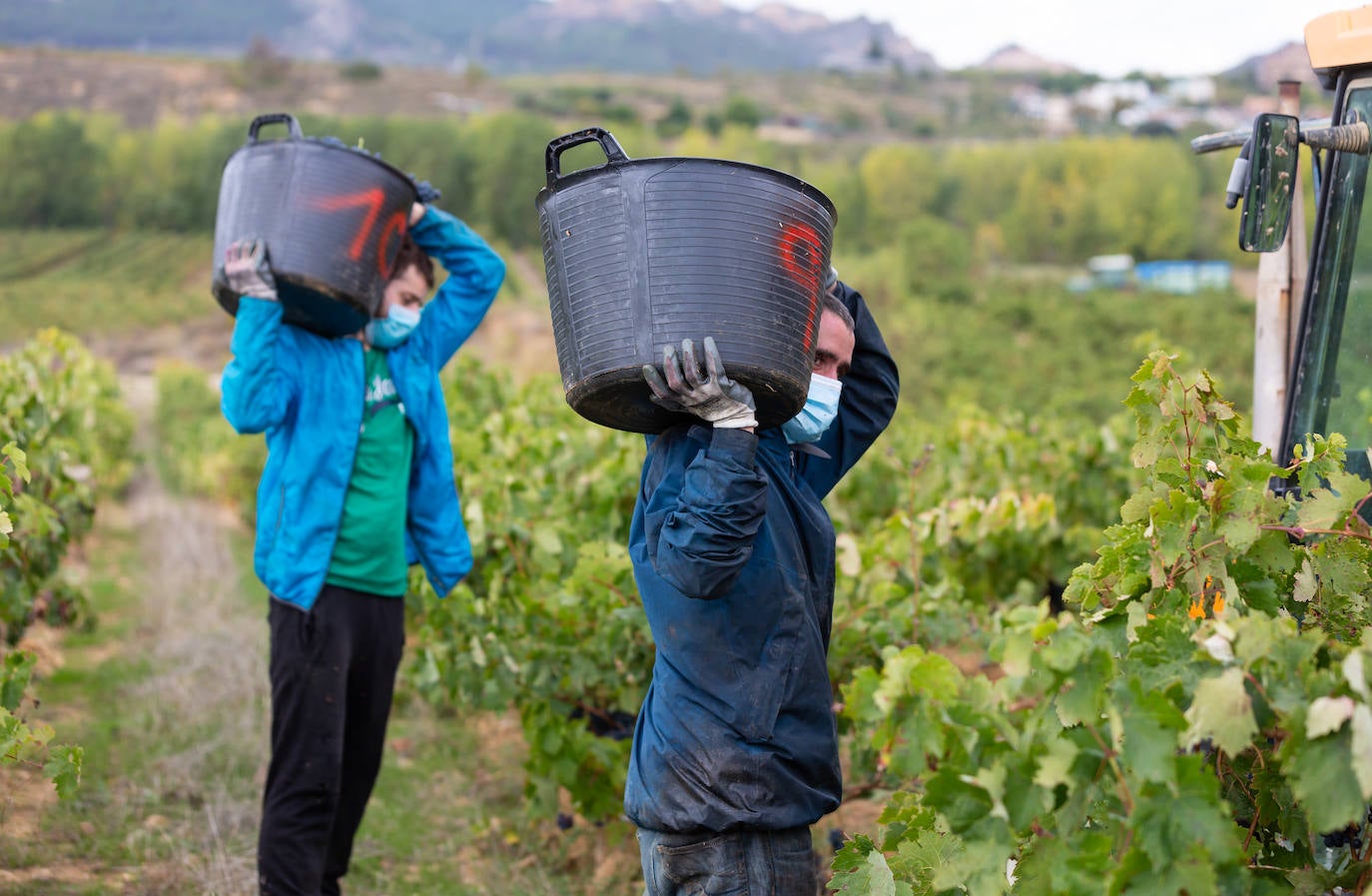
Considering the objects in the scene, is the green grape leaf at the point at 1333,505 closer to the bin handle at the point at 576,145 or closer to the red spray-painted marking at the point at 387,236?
the bin handle at the point at 576,145

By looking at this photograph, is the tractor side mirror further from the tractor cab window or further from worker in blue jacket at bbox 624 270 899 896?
worker in blue jacket at bbox 624 270 899 896

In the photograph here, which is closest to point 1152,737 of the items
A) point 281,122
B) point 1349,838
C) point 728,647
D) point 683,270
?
point 1349,838

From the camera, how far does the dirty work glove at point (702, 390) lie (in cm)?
206

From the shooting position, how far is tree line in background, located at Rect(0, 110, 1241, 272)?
6188cm

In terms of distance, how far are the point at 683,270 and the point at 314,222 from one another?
5.06 ft

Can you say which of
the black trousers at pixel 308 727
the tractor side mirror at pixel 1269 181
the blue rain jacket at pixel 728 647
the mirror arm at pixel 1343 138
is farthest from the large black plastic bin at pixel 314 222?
the mirror arm at pixel 1343 138

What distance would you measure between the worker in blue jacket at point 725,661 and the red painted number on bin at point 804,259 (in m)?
0.22

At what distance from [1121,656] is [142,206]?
75.6 meters

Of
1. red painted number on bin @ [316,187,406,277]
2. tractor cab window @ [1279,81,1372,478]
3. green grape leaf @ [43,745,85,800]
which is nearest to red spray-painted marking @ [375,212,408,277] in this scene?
red painted number on bin @ [316,187,406,277]

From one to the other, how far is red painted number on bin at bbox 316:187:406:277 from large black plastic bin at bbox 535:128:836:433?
4.20ft

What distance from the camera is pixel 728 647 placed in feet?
7.24

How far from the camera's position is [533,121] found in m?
69.3

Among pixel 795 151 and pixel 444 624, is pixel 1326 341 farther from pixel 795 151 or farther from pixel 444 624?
pixel 795 151

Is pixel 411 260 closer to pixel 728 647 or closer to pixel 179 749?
pixel 728 647
